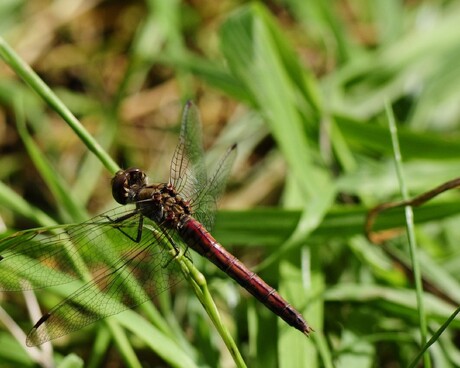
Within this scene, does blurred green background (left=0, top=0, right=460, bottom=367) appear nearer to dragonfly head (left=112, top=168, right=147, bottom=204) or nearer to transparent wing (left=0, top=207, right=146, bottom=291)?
transparent wing (left=0, top=207, right=146, bottom=291)

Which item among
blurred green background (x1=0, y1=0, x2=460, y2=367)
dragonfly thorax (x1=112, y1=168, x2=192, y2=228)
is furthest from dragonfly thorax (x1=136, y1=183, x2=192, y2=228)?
blurred green background (x1=0, y1=0, x2=460, y2=367)

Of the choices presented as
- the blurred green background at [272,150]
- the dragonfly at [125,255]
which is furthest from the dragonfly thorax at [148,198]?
the blurred green background at [272,150]

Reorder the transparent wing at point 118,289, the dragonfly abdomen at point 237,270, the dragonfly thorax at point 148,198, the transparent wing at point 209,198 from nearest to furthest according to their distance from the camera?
the transparent wing at point 118,289
the dragonfly abdomen at point 237,270
the dragonfly thorax at point 148,198
the transparent wing at point 209,198

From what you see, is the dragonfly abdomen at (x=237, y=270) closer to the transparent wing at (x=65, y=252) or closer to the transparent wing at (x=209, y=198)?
the transparent wing at (x=209, y=198)

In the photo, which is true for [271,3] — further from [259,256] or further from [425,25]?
[259,256]

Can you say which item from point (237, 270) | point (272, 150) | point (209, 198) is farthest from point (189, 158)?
point (272, 150)

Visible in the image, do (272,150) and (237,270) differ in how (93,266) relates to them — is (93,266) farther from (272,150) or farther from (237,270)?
(272,150)
